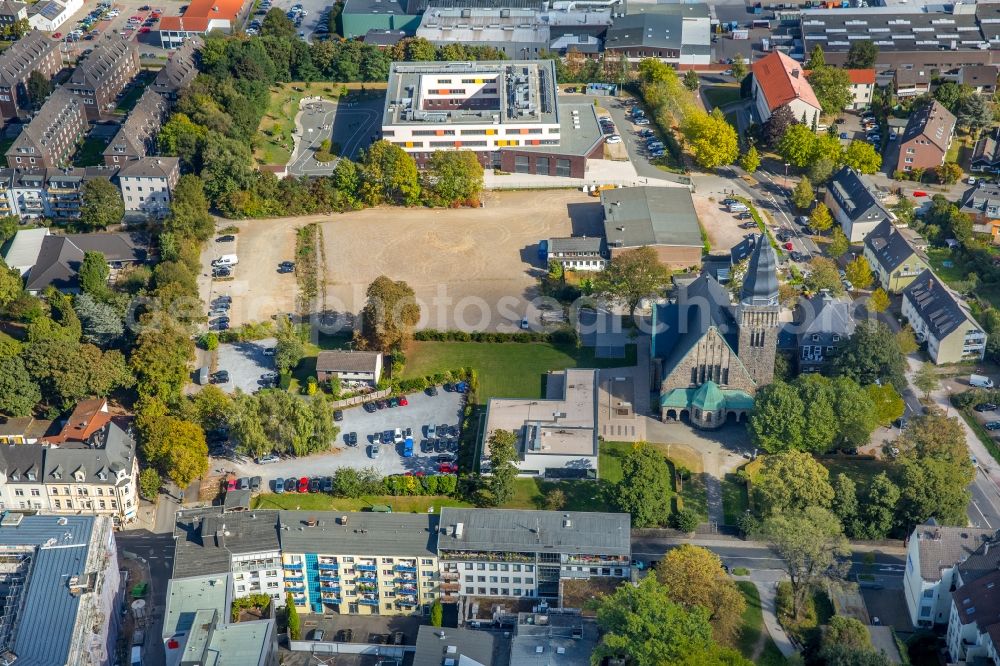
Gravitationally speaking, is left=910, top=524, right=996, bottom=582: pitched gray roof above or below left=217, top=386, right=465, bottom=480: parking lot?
above

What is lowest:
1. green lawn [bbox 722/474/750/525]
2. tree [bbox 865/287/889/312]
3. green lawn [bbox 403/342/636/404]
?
green lawn [bbox 722/474/750/525]

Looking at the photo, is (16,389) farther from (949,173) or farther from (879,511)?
(949,173)

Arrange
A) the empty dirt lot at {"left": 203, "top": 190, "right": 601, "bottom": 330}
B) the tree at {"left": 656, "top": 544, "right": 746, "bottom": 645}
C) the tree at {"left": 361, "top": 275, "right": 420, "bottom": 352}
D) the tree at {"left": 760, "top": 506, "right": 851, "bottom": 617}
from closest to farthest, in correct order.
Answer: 1. the tree at {"left": 656, "top": 544, "right": 746, "bottom": 645}
2. the tree at {"left": 760, "top": 506, "right": 851, "bottom": 617}
3. the tree at {"left": 361, "top": 275, "right": 420, "bottom": 352}
4. the empty dirt lot at {"left": 203, "top": 190, "right": 601, "bottom": 330}

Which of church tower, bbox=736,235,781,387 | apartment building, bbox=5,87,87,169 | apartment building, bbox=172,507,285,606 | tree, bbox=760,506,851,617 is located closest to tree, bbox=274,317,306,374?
apartment building, bbox=172,507,285,606

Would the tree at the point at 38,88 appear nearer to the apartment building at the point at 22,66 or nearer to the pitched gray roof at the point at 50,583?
the apartment building at the point at 22,66

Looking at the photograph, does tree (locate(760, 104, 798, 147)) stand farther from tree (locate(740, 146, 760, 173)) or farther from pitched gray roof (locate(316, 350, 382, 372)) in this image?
pitched gray roof (locate(316, 350, 382, 372))

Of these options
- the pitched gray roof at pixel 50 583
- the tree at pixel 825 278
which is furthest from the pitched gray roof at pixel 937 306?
the pitched gray roof at pixel 50 583
